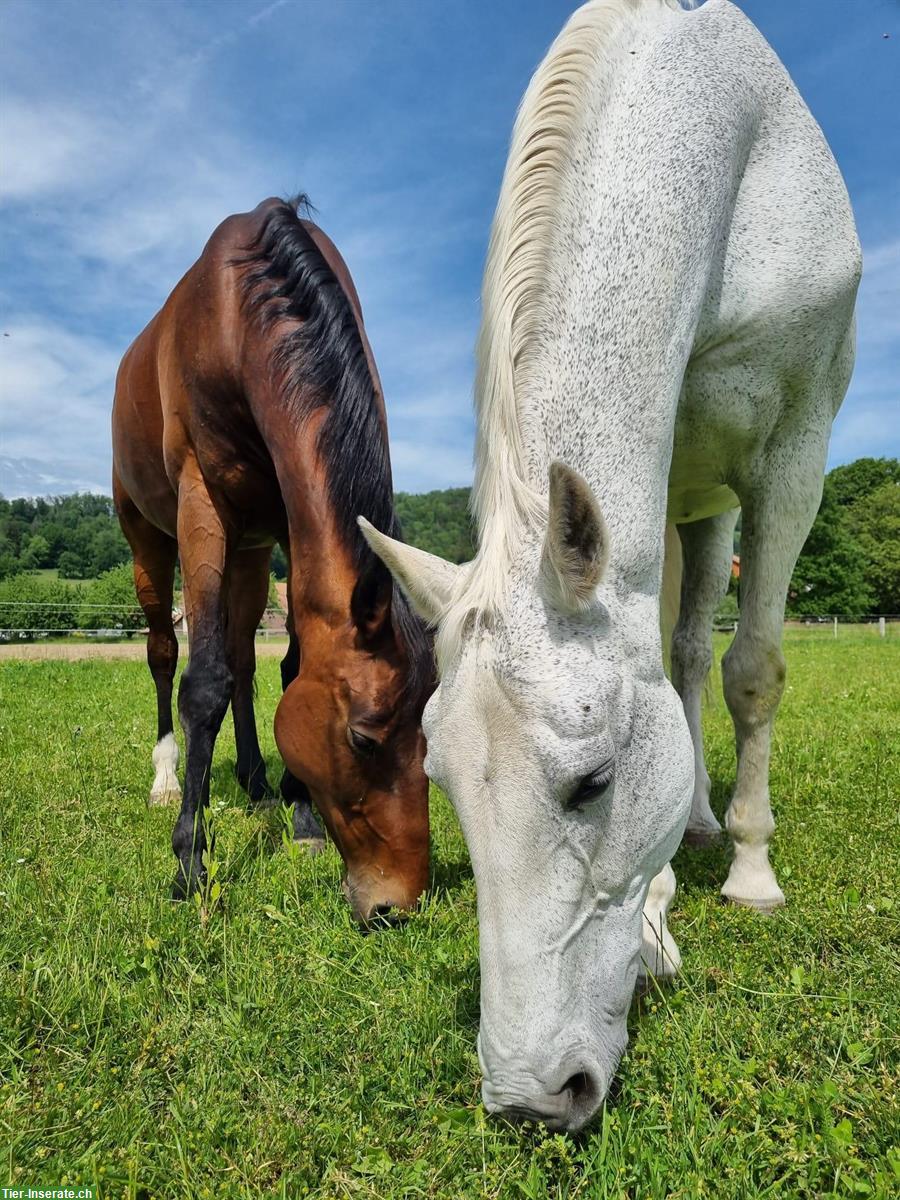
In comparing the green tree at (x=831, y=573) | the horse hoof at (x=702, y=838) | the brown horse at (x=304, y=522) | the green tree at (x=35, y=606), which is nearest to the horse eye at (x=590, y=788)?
the brown horse at (x=304, y=522)

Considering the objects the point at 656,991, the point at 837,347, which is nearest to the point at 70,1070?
the point at 656,991

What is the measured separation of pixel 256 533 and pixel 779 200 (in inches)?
108

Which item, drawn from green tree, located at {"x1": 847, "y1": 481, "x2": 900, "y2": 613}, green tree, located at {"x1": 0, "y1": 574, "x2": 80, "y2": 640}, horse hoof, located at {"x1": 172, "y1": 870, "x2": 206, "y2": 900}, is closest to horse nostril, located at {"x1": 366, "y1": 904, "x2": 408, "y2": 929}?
horse hoof, located at {"x1": 172, "y1": 870, "x2": 206, "y2": 900}

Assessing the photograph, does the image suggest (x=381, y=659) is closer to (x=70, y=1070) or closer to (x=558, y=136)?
(x=70, y=1070)

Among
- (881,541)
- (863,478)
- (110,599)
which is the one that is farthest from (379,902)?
(863,478)

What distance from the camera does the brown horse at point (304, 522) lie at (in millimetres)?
3100

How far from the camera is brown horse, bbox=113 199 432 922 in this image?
310cm

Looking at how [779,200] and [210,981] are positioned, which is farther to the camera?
[779,200]

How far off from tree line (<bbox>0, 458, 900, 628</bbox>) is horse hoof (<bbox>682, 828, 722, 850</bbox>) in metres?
43.3

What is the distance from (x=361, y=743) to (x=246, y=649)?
2597mm

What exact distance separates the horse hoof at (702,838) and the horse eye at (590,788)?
235 centimetres

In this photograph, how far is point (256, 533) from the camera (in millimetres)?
4227

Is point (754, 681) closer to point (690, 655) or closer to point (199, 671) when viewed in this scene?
point (690, 655)

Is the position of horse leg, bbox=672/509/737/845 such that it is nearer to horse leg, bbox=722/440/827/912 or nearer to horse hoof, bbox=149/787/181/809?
horse leg, bbox=722/440/827/912
